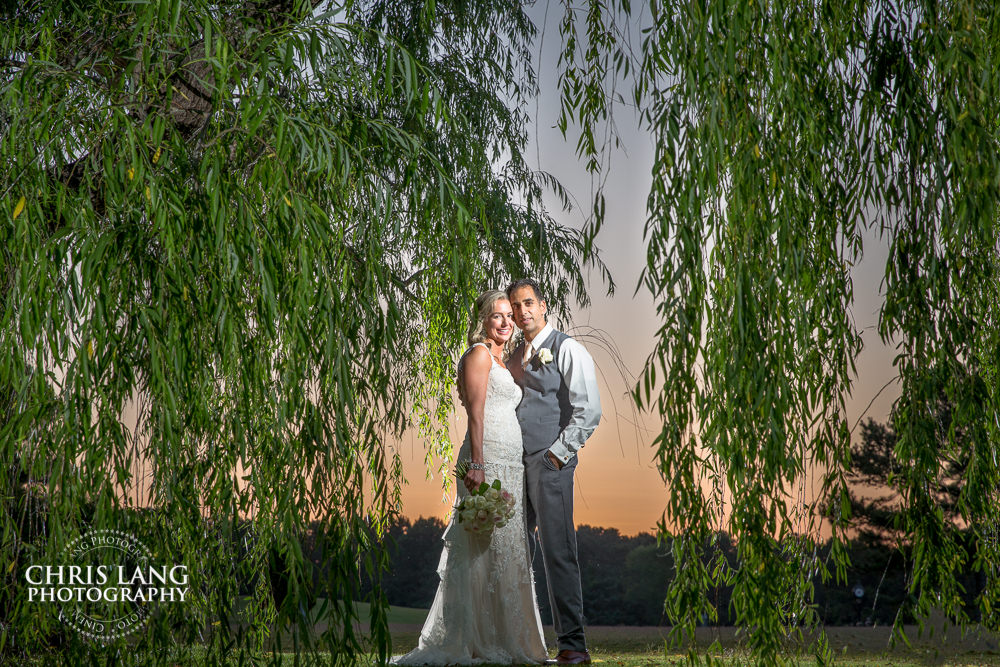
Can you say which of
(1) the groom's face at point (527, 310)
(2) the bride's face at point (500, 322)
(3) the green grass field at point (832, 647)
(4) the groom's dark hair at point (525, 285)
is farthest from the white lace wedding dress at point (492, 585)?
(3) the green grass field at point (832, 647)

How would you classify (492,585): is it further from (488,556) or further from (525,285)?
(525,285)

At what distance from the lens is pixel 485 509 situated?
9.91 feet

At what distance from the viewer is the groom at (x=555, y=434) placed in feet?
10.2

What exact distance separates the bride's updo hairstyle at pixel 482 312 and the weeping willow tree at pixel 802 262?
4.56 feet

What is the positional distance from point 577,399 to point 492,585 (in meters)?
0.73

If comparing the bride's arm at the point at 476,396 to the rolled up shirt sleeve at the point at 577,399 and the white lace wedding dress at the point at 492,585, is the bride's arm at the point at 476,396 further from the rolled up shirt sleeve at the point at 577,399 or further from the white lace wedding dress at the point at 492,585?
the rolled up shirt sleeve at the point at 577,399

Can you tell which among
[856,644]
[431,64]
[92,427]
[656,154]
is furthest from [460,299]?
[856,644]

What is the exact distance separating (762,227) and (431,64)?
2218 mm

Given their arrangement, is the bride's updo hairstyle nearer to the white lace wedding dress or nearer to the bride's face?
the bride's face

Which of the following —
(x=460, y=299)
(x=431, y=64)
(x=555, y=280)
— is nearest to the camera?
(x=460, y=299)

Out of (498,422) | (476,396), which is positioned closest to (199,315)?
(476,396)

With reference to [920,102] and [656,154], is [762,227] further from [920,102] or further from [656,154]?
[920,102]

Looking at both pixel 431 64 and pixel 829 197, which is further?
pixel 431 64

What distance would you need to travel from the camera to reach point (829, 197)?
6.15ft
